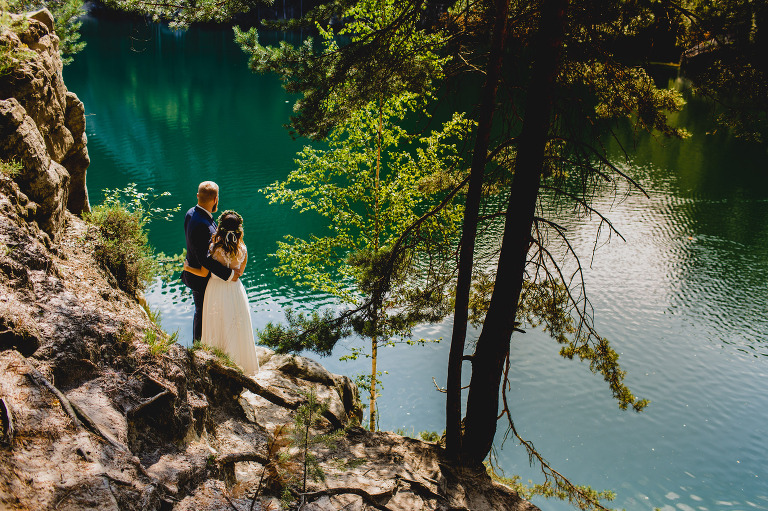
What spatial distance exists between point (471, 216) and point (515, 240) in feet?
1.75

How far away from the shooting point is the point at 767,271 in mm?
16375

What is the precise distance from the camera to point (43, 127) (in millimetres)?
5328

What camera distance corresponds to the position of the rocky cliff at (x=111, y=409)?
2416 millimetres

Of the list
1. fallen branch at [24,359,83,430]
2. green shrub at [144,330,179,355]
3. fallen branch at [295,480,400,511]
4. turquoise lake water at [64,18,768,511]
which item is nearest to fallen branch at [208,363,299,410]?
green shrub at [144,330,179,355]

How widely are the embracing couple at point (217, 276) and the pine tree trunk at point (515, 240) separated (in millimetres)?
2469

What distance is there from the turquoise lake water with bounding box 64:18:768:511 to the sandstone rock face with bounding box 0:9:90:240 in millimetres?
1097

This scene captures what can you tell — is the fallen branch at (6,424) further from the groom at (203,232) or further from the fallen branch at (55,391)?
the groom at (203,232)

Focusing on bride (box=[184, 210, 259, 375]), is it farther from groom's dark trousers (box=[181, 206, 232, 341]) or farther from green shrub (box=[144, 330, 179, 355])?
green shrub (box=[144, 330, 179, 355])

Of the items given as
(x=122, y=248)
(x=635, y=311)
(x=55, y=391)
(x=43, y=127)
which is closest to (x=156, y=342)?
(x=55, y=391)

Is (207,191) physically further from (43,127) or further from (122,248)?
(43,127)

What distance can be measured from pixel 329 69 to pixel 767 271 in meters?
17.8

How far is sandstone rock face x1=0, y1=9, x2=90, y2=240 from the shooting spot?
169 inches

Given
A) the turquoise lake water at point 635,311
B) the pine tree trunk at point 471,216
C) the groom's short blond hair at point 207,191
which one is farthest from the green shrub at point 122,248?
the pine tree trunk at point 471,216

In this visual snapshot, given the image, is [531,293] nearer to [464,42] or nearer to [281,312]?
[464,42]
